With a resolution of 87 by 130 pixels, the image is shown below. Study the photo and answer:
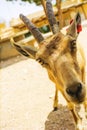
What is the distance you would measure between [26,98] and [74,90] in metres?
4.35

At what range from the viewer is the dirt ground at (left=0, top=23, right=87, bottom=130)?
6703mm

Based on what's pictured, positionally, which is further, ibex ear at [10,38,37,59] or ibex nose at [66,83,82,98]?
ibex ear at [10,38,37,59]

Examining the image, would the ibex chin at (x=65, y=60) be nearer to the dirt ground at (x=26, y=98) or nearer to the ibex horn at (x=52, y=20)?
the ibex horn at (x=52, y=20)

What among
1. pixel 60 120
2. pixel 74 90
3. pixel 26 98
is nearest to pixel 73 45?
pixel 74 90

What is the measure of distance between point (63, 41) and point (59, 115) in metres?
2.48

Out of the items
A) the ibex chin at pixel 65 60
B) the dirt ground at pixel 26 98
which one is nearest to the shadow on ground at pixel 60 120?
the dirt ground at pixel 26 98

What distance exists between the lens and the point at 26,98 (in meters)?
8.15

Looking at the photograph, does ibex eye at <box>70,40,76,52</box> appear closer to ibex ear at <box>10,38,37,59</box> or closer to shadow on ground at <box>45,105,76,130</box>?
ibex ear at <box>10,38,37,59</box>

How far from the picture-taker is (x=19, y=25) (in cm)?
1838

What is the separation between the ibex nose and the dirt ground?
1.88m

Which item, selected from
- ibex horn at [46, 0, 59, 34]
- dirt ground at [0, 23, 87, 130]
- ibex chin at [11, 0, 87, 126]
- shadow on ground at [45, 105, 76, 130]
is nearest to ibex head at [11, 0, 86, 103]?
ibex chin at [11, 0, 87, 126]

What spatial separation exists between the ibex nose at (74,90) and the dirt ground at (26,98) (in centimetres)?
188

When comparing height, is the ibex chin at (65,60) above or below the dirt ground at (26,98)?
above

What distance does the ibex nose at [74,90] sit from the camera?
3.92m
